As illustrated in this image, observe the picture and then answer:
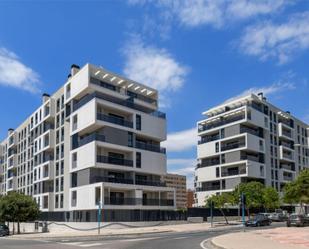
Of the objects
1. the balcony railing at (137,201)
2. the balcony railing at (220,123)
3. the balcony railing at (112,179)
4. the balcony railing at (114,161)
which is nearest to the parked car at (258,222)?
the balcony railing at (137,201)

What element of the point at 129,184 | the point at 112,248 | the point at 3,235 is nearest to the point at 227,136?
the point at 129,184

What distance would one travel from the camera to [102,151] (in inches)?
2383

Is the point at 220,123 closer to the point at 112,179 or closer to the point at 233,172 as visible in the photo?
the point at 233,172

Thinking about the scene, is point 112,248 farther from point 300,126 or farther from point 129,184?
point 300,126

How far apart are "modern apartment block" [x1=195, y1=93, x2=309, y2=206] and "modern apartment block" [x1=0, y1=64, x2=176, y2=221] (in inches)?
830

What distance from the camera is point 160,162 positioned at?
66875mm

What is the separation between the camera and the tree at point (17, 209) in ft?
199

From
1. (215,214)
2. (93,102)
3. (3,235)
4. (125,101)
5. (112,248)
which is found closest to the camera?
(112,248)

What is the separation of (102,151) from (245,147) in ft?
105

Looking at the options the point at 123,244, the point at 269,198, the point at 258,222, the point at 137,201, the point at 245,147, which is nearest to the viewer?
the point at 123,244

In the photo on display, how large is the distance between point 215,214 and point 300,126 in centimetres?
4227

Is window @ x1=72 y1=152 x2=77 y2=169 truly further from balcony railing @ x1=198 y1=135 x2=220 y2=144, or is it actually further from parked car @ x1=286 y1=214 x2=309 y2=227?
balcony railing @ x1=198 y1=135 x2=220 y2=144

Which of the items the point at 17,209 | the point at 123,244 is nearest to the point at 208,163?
the point at 17,209

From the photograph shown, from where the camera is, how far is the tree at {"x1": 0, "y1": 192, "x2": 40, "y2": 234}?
60.5 metres
